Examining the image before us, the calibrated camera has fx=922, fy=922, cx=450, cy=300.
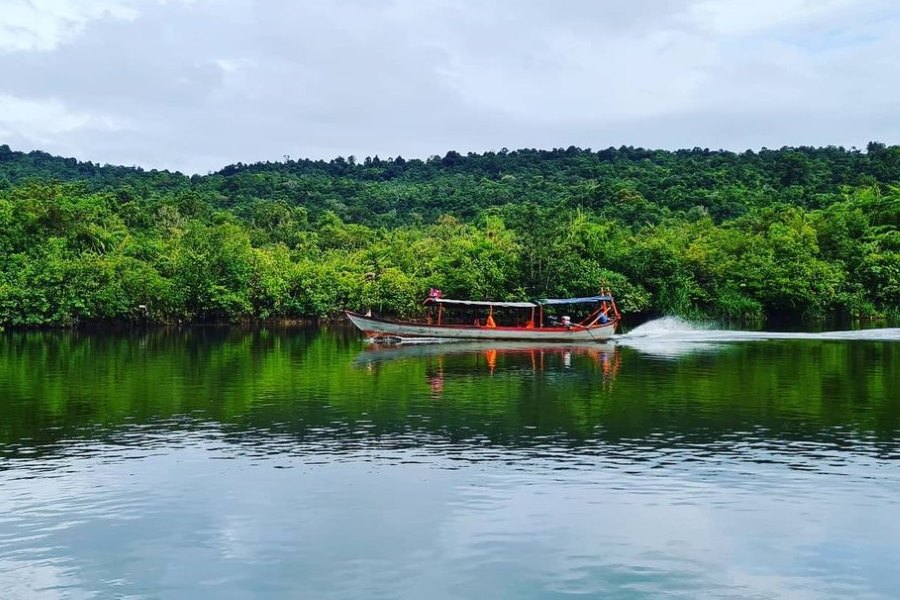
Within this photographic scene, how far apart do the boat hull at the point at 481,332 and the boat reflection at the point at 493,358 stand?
3.13 ft

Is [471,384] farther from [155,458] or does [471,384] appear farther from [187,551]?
[187,551]

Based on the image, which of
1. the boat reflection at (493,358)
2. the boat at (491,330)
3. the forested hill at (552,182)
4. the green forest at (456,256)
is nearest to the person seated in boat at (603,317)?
the boat at (491,330)

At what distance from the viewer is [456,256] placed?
269 ft

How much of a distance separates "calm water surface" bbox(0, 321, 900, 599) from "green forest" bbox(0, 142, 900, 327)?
37.3m

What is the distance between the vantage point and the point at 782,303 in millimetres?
81312

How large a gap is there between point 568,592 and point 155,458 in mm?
12753

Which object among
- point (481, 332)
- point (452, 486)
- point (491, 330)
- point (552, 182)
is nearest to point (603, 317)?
point (491, 330)

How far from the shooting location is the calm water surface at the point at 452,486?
15305 millimetres

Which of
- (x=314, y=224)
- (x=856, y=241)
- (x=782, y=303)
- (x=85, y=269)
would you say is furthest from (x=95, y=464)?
(x=314, y=224)

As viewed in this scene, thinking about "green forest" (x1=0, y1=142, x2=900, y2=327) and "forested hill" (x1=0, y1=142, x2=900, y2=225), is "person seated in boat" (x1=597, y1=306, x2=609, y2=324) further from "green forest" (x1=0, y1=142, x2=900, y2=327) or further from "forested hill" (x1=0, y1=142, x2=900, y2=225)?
"forested hill" (x1=0, y1=142, x2=900, y2=225)

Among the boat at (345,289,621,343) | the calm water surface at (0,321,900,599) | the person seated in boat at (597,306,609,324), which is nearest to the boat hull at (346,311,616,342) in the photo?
the boat at (345,289,621,343)

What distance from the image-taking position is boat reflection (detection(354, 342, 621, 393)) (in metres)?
41.8

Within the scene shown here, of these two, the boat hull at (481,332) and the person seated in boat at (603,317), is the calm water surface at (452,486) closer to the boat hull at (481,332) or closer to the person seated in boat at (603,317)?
the boat hull at (481,332)

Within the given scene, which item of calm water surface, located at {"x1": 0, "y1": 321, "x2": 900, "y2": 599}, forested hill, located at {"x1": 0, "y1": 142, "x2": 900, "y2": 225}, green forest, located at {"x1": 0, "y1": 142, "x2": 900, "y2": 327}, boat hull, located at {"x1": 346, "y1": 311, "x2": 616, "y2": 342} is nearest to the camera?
calm water surface, located at {"x1": 0, "y1": 321, "x2": 900, "y2": 599}
